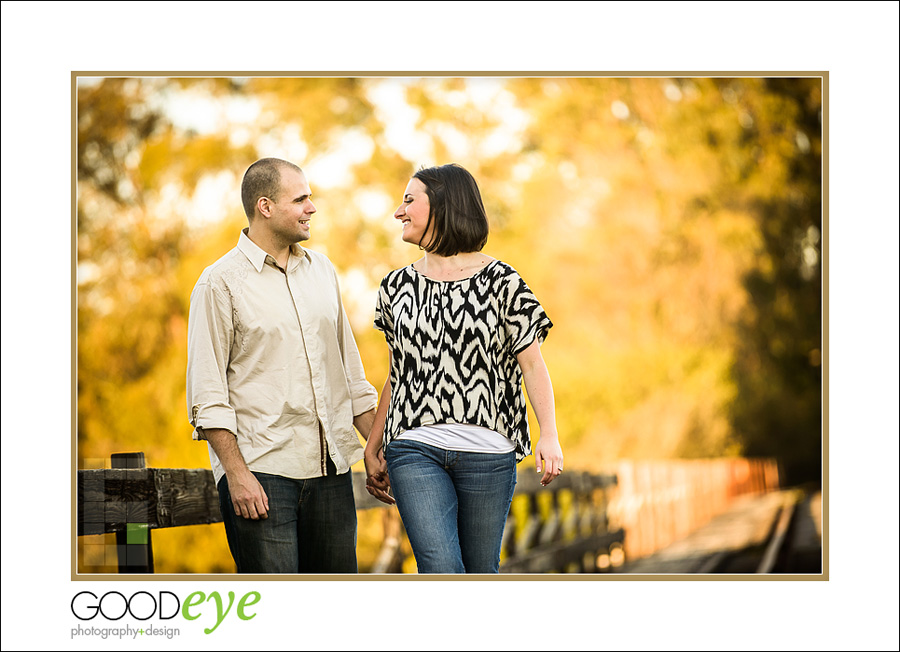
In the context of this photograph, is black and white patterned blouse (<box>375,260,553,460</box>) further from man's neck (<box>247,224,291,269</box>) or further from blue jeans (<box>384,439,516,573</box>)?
man's neck (<box>247,224,291,269</box>)

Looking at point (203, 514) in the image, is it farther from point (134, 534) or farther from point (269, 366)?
point (269, 366)

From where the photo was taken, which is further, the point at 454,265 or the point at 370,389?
the point at 370,389

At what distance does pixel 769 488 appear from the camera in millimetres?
11219

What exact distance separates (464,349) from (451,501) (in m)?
0.43

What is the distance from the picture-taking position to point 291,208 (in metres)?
3.04

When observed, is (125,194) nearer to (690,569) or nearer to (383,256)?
(383,256)

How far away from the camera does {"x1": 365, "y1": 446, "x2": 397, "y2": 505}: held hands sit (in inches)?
117

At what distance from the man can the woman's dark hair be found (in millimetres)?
473

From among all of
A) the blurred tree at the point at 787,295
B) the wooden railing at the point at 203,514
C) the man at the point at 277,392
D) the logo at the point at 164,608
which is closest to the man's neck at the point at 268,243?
the man at the point at 277,392

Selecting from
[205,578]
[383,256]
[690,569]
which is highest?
[383,256]

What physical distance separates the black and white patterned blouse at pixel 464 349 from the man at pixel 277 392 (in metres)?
0.33

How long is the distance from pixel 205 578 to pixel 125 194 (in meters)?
6.04

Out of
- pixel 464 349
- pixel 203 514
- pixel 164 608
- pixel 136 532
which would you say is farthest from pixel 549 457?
pixel 164 608
